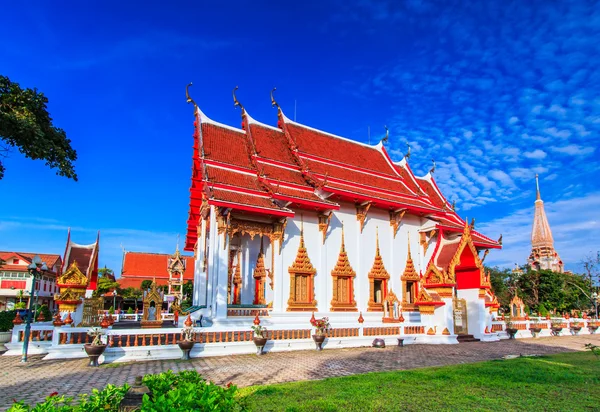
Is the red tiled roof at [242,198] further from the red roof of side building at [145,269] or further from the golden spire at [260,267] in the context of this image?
the red roof of side building at [145,269]

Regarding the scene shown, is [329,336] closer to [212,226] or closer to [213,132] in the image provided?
[212,226]

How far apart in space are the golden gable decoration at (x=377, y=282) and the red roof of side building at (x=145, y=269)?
28.8 meters

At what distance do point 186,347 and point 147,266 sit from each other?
3795 cm

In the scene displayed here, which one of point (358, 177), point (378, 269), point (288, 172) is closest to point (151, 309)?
point (288, 172)

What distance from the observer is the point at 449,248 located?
49.7ft

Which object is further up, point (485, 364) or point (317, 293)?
point (317, 293)

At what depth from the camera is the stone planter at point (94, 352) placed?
8.91m

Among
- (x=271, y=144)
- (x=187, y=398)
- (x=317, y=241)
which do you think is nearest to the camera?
(x=187, y=398)

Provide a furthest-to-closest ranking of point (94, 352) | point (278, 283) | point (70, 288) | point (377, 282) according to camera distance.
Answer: point (377, 282), point (278, 283), point (70, 288), point (94, 352)

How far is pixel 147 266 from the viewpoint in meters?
45.4

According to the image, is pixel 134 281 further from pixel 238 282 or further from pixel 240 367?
pixel 240 367

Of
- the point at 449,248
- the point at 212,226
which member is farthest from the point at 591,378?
the point at 212,226

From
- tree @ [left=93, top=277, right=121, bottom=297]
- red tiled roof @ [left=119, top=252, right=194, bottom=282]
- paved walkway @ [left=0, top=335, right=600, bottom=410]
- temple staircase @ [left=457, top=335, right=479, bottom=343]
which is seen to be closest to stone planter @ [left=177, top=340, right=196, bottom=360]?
paved walkway @ [left=0, top=335, right=600, bottom=410]

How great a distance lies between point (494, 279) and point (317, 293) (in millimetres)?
30738
